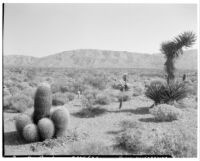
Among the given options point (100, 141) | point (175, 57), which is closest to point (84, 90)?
point (175, 57)

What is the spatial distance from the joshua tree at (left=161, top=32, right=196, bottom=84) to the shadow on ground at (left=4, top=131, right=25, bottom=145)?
4.89 meters

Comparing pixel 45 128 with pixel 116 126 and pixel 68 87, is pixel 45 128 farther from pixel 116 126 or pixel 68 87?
pixel 68 87

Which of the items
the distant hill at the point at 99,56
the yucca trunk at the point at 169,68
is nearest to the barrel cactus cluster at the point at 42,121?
the distant hill at the point at 99,56

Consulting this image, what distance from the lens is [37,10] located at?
7098mm

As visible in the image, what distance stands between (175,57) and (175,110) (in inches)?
83.3

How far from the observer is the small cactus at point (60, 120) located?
688cm

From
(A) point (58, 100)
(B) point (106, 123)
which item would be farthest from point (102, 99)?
(B) point (106, 123)

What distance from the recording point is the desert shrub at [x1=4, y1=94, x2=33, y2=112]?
31.0 feet

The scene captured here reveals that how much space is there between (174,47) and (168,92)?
160 cm

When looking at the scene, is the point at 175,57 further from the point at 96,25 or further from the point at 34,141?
the point at 34,141

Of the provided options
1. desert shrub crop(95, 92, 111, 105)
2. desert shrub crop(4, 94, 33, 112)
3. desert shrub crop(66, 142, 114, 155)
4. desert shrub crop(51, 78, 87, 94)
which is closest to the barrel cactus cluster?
desert shrub crop(66, 142, 114, 155)

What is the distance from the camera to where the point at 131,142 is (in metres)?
6.43

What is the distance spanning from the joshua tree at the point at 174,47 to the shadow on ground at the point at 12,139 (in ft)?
16.0

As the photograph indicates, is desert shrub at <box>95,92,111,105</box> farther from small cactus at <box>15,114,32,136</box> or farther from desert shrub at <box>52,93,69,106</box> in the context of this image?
small cactus at <box>15,114,32,136</box>
